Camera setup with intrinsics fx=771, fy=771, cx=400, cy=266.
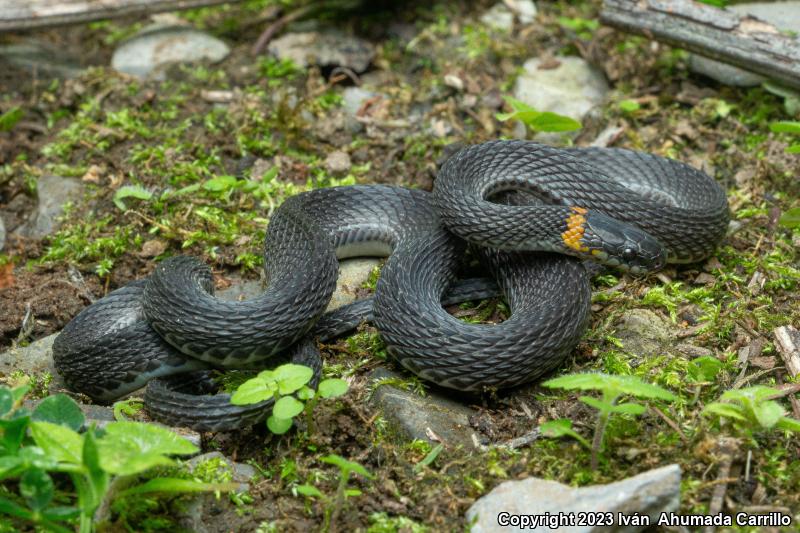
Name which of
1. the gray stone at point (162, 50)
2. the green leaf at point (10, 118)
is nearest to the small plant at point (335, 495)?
the green leaf at point (10, 118)

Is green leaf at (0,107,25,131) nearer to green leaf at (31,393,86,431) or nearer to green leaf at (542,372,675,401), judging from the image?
green leaf at (31,393,86,431)

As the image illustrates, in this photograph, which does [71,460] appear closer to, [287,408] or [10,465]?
[10,465]

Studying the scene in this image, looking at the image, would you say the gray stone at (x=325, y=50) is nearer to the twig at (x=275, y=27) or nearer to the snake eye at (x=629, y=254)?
the twig at (x=275, y=27)

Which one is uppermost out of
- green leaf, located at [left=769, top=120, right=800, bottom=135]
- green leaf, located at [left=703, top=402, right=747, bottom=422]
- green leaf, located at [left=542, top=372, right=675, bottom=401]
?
green leaf, located at [left=769, top=120, right=800, bottom=135]

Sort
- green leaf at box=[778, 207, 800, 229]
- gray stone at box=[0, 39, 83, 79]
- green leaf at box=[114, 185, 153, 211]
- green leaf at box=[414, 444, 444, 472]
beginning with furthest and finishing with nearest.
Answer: gray stone at box=[0, 39, 83, 79], green leaf at box=[114, 185, 153, 211], green leaf at box=[778, 207, 800, 229], green leaf at box=[414, 444, 444, 472]

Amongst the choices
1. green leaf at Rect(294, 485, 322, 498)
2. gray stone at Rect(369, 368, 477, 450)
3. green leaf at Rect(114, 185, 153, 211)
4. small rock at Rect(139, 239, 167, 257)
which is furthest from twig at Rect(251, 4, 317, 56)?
green leaf at Rect(294, 485, 322, 498)

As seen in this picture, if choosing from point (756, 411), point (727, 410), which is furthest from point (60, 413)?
point (756, 411)
